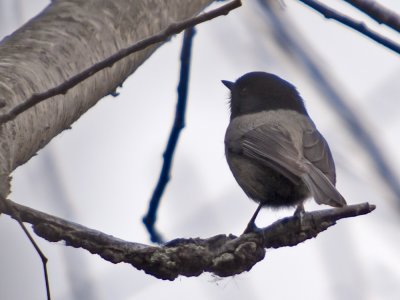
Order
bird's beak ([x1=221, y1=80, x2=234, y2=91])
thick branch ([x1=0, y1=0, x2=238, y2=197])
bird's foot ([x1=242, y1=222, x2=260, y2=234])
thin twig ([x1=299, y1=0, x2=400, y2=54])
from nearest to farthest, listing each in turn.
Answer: thin twig ([x1=299, y1=0, x2=400, y2=54]) < thick branch ([x1=0, y1=0, x2=238, y2=197]) < bird's foot ([x1=242, y1=222, x2=260, y2=234]) < bird's beak ([x1=221, y1=80, x2=234, y2=91])

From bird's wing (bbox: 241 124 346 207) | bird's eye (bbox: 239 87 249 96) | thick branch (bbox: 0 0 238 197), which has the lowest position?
bird's eye (bbox: 239 87 249 96)

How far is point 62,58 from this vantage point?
9.77ft

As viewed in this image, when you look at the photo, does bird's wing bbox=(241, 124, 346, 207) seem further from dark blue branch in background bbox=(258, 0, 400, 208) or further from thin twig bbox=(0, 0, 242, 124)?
thin twig bbox=(0, 0, 242, 124)

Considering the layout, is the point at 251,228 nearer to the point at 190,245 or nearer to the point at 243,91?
the point at 190,245

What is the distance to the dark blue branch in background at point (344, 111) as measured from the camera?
1.92m

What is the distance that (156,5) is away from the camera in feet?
12.0

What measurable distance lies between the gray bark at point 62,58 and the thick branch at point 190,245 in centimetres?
25

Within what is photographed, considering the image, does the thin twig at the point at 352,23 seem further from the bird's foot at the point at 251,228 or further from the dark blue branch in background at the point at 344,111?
the bird's foot at the point at 251,228

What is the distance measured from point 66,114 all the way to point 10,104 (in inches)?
19.0

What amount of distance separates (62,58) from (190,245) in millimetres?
954

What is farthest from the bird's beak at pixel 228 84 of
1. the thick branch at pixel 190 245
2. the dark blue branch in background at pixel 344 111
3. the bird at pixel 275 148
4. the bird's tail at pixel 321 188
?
the dark blue branch in background at pixel 344 111

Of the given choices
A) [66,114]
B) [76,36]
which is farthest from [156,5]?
[66,114]

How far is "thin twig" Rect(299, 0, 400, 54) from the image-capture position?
7.26ft

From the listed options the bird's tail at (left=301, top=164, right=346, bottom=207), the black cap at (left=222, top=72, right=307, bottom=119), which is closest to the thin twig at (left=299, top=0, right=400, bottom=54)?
the bird's tail at (left=301, top=164, right=346, bottom=207)
